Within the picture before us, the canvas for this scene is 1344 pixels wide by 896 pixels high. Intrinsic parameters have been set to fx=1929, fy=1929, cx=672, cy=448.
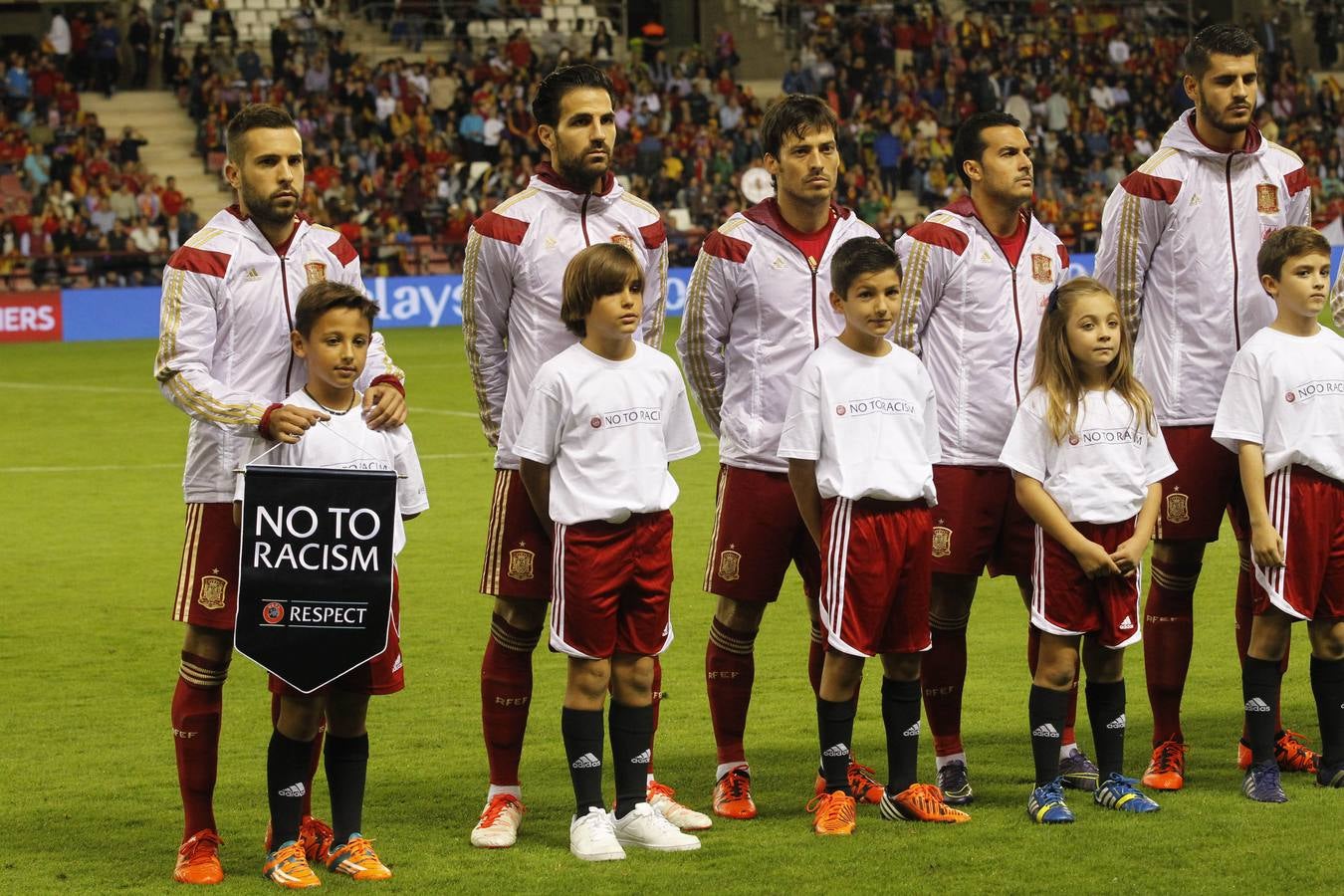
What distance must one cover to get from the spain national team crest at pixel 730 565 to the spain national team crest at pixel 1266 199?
2.07 m

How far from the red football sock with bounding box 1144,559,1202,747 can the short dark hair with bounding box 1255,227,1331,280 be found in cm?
100

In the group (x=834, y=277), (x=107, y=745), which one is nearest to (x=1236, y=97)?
(x=834, y=277)

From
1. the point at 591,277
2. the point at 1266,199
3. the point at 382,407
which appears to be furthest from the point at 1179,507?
the point at 382,407

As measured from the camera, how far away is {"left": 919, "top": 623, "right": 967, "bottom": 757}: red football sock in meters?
6.04

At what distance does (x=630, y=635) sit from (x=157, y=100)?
29.7m

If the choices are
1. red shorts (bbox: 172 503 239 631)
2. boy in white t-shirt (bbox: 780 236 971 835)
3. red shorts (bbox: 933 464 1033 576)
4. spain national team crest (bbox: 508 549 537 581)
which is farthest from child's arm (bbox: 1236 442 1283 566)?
red shorts (bbox: 172 503 239 631)

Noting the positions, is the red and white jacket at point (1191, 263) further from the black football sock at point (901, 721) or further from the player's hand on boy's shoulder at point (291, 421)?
the player's hand on boy's shoulder at point (291, 421)

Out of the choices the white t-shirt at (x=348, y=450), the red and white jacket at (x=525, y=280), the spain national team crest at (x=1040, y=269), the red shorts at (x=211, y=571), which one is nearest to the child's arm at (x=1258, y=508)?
the spain national team crest at (x=1040, y=269)

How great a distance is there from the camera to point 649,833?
5.45 m

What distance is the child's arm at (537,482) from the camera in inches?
214

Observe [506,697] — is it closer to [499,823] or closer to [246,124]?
[499,823]

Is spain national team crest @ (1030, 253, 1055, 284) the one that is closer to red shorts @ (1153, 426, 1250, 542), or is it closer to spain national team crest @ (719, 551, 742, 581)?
red shorts @ (1153, 426, 1250, 542)

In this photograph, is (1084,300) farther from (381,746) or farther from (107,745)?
(107,745)

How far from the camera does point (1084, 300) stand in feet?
18.5
